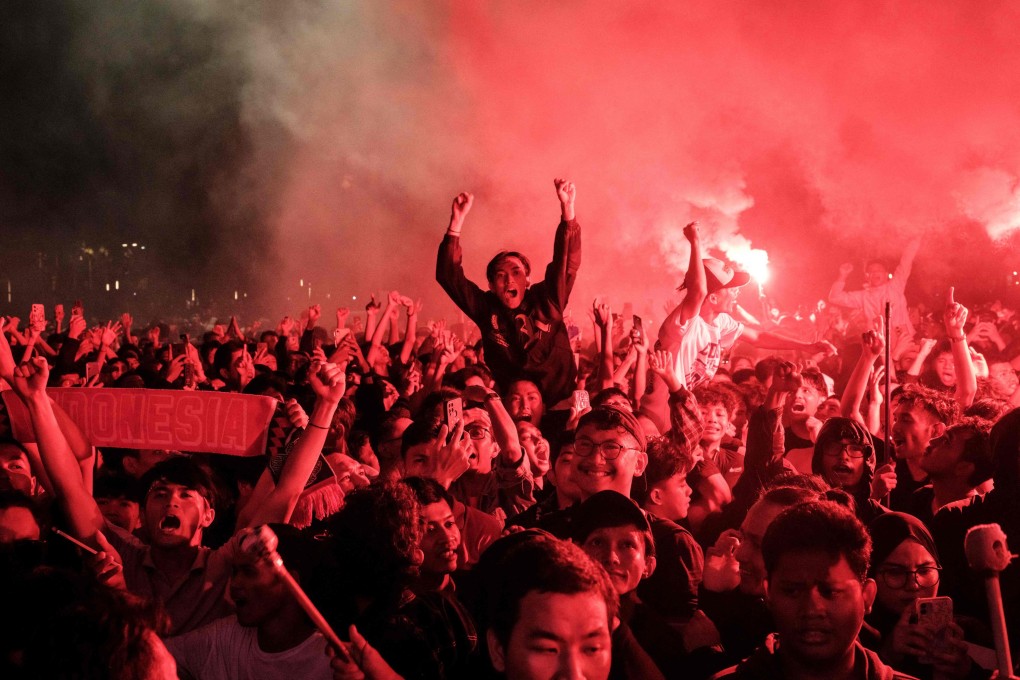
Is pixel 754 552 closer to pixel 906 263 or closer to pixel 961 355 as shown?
pixel 961 355

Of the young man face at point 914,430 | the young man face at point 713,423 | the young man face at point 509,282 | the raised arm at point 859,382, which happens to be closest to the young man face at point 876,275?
the raised arm at point 859,382

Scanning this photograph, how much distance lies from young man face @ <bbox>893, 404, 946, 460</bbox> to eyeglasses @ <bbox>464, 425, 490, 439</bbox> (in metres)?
1.96

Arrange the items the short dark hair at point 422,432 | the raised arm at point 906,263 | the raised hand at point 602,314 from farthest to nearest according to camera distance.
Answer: the raised arm at point 906,263, the raised hand at point 602,314, the short dark hair at point 422,432

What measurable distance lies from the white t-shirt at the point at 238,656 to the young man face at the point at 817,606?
122 centimetres

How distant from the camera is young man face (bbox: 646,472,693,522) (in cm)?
438

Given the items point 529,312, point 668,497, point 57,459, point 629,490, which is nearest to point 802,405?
point 529,312

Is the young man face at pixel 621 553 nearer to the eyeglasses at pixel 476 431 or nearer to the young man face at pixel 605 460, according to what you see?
the young man face at pixel 605 460

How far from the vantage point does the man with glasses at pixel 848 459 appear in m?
4.56

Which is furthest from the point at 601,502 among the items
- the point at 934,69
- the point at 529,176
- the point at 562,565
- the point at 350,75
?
the point at 350,75

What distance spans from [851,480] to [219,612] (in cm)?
258

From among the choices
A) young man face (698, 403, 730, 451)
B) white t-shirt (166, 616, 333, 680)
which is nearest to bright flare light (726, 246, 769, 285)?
young man face (698, 403, 730, 451)

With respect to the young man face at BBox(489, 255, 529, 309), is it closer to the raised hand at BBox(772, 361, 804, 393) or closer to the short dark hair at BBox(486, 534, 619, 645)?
the raised hand at BBox(772, 361, 804, 393)

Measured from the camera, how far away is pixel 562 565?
260 cm

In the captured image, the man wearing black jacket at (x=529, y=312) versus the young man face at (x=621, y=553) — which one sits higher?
the man wearing black jacket at (x=529, y=312)
